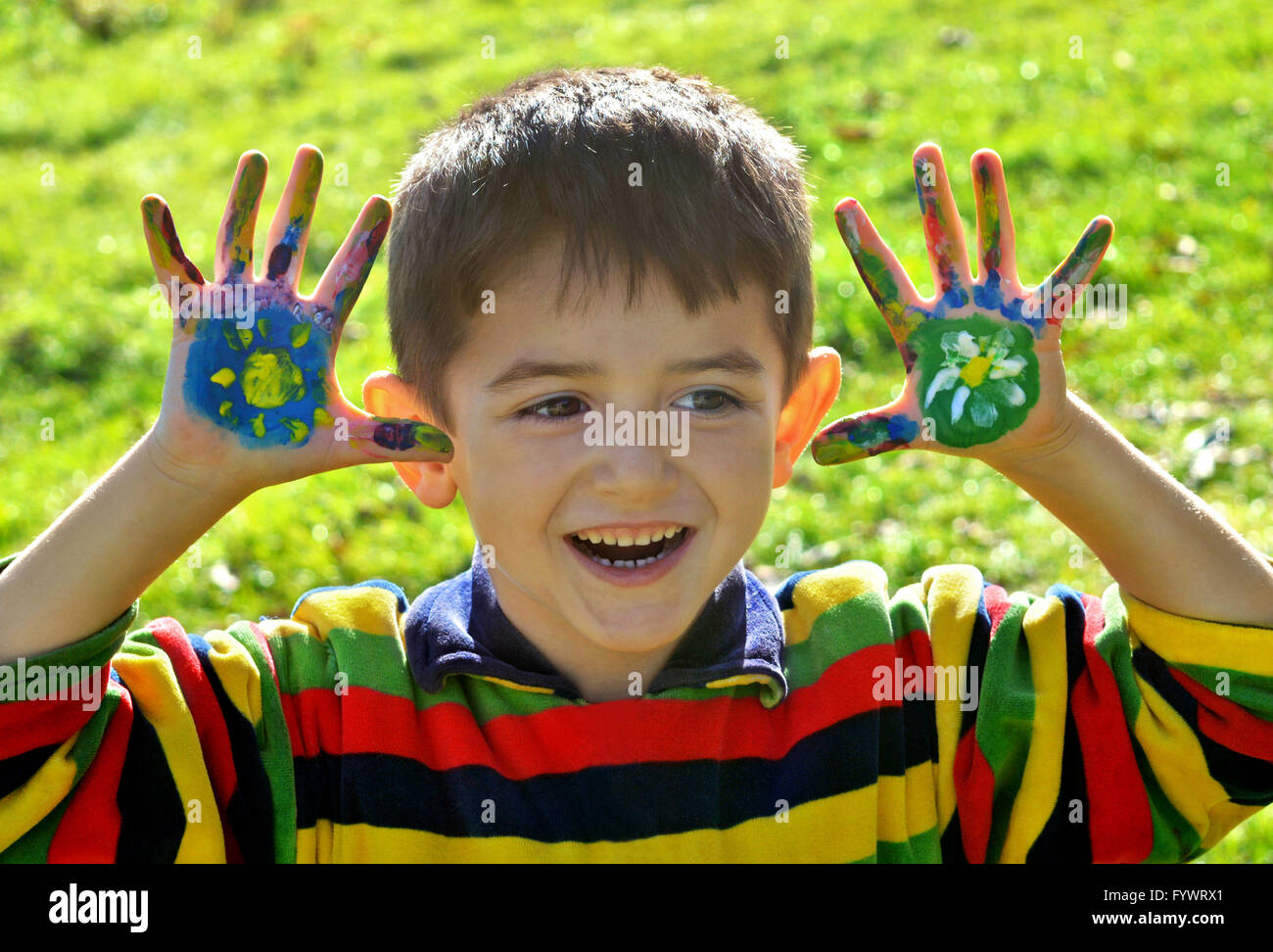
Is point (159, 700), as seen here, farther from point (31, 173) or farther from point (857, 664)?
point (31, 173)

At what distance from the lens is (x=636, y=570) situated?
7.59 feet

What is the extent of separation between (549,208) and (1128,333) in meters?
→ 4.17

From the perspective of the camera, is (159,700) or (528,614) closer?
(159,700)

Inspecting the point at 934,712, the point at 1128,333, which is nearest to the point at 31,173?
the point at 1128,333

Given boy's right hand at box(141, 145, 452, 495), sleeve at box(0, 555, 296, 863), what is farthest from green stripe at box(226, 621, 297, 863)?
boy's right hand at box(141, 145, 452, 495)

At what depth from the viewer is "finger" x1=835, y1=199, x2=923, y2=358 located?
236 cm

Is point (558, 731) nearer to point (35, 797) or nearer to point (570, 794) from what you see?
point (570, 794)

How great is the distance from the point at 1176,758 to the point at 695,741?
80 cm

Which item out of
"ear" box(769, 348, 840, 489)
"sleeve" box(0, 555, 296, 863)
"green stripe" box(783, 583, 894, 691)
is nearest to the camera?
"sleeve" box(0, 555, 296, 863)

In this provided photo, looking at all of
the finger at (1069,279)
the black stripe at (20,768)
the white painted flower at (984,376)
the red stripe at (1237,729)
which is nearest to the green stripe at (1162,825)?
the red stripe at (1237,729)

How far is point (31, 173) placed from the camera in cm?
890

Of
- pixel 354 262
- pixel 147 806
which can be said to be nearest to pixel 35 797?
pixel 147 806

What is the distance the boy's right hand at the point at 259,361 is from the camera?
2244 millimetres

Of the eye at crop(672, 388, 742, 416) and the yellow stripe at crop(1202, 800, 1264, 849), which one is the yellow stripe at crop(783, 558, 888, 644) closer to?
the eye at crop(672, 388, 742, 416)
